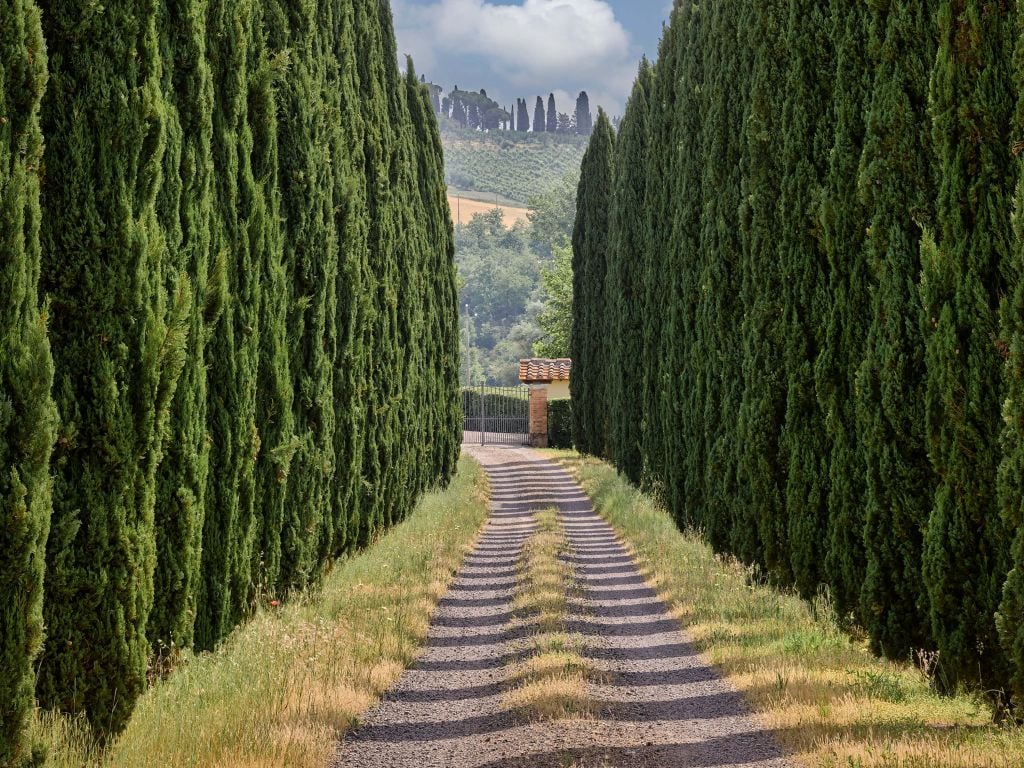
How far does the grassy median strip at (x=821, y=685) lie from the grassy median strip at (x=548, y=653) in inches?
40.3

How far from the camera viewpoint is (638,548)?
41.0 feet

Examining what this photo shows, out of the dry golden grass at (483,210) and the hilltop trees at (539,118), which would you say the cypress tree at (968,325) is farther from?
the hilltop trees at (539,118)

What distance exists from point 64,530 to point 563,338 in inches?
1529

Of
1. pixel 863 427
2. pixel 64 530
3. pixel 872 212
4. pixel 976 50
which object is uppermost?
pixel 976 50

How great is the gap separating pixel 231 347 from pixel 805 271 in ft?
16.2

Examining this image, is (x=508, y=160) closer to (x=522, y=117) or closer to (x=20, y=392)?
(x=522, y=117)

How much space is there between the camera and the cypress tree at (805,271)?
8.20m

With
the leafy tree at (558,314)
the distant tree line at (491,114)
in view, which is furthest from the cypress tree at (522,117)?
the leafy tree at (558,314)

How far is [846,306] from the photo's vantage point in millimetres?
7273

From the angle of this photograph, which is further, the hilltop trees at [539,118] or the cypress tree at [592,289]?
the hilltop trees at [539,118]

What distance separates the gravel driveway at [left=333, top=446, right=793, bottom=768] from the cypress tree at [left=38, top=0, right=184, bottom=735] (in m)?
1.34

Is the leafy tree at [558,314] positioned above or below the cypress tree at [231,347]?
above

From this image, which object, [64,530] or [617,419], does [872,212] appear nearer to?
[64,530]

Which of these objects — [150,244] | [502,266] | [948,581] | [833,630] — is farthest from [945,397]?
[502,266]
